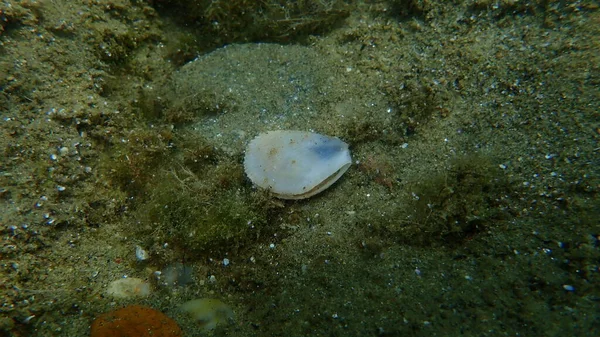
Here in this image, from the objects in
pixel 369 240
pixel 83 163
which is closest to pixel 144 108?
pixel 83 163

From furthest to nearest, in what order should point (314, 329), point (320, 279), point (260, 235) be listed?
point (260, 235), point (320, 279), point (314, 329)

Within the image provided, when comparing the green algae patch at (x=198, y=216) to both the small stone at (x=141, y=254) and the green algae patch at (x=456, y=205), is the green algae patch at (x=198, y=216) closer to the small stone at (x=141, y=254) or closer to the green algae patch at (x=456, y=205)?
the small stone at (x=141, y=254)

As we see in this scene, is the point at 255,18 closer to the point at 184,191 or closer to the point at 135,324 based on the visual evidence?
the point at 184,191

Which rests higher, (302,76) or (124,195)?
(302,76)

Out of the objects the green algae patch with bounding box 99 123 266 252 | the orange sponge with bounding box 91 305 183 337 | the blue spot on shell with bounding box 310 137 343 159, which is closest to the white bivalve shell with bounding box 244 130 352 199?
the blue spot on shell with bounding box 310 137 343 159

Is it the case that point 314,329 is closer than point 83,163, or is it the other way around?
point 314,329

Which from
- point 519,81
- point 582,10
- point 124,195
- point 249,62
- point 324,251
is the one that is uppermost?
point 582,10

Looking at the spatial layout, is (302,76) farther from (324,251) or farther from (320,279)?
(320,279)
